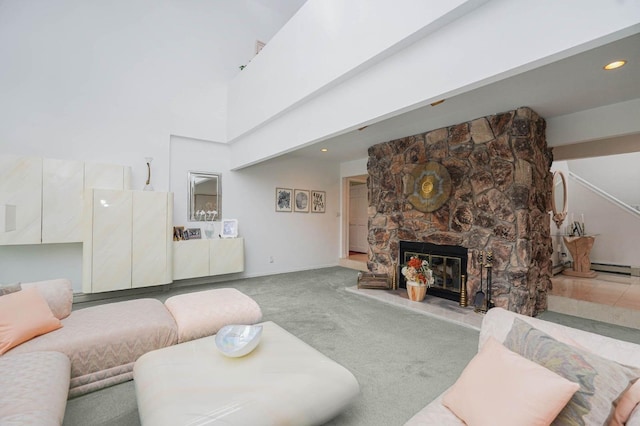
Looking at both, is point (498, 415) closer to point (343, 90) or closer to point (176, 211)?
point (343, 90)

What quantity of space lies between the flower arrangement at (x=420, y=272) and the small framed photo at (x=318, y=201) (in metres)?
3.08

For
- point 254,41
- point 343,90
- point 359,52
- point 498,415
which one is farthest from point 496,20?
point 254,41

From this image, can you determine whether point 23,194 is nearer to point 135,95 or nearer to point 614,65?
point 135,95

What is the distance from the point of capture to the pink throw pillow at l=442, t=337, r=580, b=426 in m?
0.95

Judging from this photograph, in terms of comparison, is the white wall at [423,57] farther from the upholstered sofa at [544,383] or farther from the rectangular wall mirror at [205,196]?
the rectangular wall mirror at [205,196]

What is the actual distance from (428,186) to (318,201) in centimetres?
300

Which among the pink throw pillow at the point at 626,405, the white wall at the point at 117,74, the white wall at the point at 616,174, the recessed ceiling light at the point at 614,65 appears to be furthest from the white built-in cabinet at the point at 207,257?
the white wall at the point at 616,174

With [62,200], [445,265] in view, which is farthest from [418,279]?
[62,200]

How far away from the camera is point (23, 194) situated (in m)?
3.44

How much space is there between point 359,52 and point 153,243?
12.6ft

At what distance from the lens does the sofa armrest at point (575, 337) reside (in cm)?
112

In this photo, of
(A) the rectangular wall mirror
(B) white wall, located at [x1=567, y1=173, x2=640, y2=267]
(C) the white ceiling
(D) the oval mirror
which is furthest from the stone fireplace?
(A) the rectangular wall mirror

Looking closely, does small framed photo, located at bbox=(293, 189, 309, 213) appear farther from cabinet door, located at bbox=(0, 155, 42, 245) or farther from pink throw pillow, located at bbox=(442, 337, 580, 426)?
pink throw pillow, located at bbox=(442, 337, 580, 426)

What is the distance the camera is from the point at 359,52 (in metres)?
2.48
